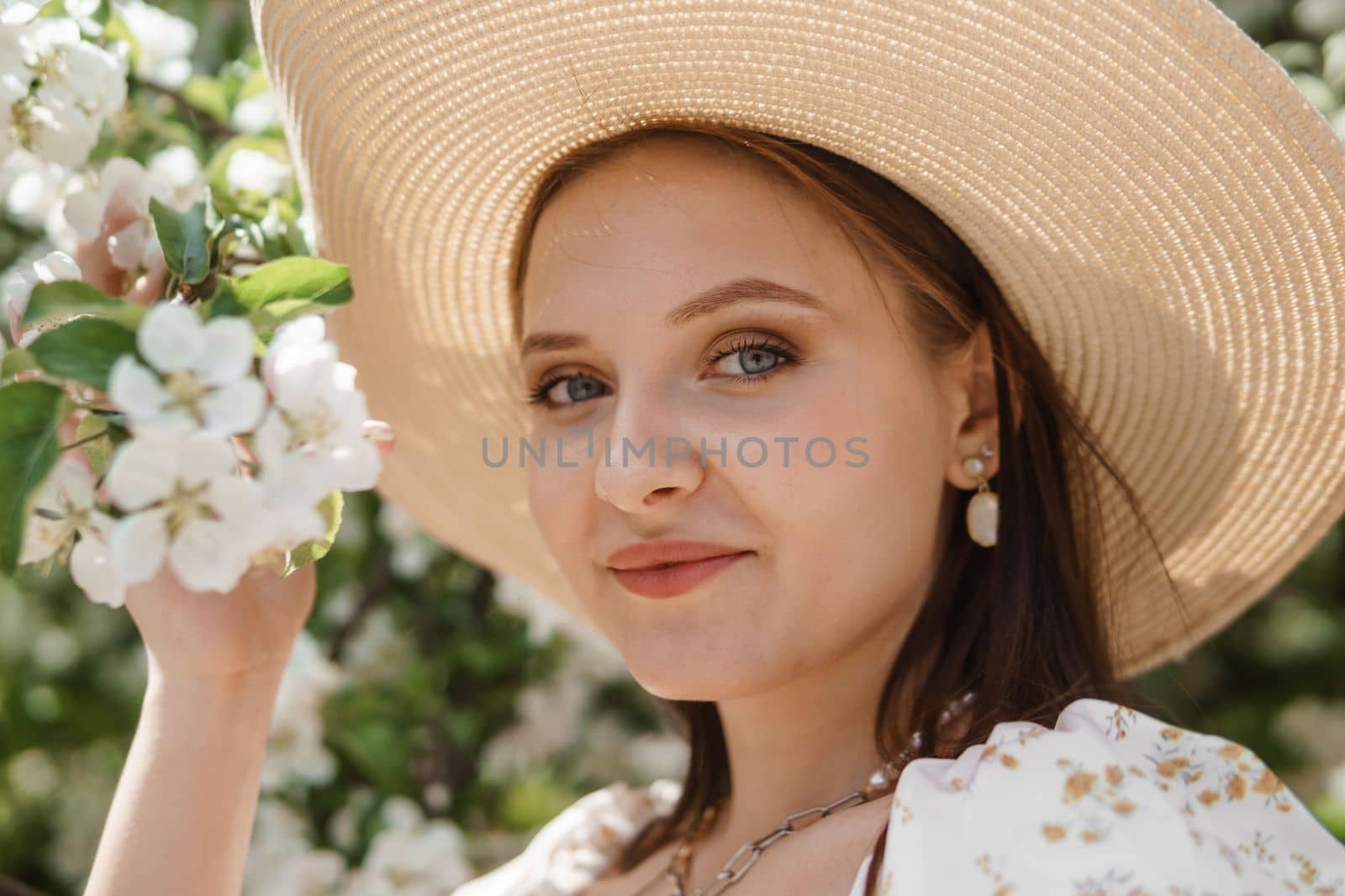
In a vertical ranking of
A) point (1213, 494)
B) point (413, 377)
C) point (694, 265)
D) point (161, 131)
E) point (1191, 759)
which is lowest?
point (1191, 759)

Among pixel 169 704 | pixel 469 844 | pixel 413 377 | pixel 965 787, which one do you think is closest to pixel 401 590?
pixel 469 844

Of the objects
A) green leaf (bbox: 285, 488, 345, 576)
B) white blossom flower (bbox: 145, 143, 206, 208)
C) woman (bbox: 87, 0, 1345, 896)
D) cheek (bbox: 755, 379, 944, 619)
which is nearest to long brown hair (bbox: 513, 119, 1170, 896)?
woman (bbox: 87, 0, 1345, 896)

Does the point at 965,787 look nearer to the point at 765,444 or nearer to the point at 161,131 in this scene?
the point at 765,444

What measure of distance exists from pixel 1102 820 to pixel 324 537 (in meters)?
0.64

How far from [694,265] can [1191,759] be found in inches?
26.3

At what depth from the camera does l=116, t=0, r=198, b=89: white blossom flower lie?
5.36ft

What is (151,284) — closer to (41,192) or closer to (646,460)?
(41,192)

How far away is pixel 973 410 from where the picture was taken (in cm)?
153

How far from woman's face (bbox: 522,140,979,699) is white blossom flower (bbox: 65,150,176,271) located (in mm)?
446

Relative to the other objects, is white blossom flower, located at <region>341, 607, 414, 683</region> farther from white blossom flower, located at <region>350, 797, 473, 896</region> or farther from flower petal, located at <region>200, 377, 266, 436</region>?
flower petal, located at <region>200, 377, 266, 436</region>

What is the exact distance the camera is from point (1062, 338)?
1.53 meters

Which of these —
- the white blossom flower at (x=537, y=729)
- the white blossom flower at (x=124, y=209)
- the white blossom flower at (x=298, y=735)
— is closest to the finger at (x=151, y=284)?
the white blossom flower at (x=124, y=209)

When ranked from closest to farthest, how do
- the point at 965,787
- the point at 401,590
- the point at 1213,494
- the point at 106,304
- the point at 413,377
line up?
the point at 106,304 < the point at 965,787 < the point at 1213,494 < the point at 413,377 < the point at 401,590

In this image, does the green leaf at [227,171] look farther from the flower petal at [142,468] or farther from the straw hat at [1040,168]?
the flower petal at [142,468]
